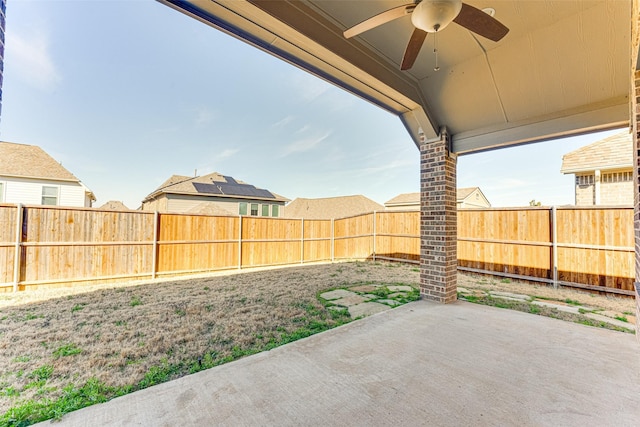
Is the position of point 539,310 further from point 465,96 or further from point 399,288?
point 465,96

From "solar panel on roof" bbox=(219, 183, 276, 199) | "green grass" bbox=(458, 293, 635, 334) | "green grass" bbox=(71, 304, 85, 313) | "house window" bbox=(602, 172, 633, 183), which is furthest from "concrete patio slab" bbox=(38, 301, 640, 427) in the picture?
"solar panel on roof" bbox=(219, 183, 276, 199)

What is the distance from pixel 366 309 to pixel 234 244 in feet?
16.5

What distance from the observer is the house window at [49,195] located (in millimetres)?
10086

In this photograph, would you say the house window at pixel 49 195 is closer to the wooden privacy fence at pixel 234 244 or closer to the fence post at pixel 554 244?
the wooden privacy fence at pixel 234 244

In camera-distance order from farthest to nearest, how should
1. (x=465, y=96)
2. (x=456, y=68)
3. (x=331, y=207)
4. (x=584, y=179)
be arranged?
(x=331, y=207) < (x=584, y=179) < (x=465, y=96) < (x=456, y=68)

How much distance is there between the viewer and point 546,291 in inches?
202

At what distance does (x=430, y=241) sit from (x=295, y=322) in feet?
7.62

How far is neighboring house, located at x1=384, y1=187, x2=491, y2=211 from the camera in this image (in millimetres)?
19125

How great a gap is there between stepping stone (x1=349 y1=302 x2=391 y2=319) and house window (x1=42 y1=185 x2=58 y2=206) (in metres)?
13.0

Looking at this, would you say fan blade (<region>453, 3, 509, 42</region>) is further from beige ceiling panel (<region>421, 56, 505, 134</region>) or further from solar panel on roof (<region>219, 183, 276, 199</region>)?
solar panel on roof (<region>219, 183, 276, 199</region>)

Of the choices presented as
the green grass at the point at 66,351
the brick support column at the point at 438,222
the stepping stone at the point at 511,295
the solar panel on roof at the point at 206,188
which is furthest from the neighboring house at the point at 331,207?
the green grass at the point at 66,351

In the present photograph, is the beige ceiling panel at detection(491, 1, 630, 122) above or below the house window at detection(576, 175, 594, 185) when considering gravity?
above

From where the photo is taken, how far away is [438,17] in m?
1.88

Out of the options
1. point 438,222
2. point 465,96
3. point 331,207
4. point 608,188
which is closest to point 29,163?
point 438,222
